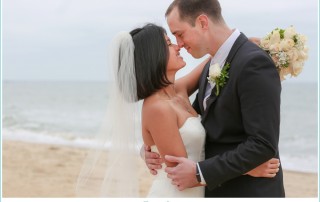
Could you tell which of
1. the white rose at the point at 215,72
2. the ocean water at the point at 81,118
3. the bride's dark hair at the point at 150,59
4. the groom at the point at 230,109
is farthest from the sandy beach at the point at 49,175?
the white rose at the point at 215,72

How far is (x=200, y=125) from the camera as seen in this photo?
369 cm

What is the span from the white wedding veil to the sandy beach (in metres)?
6.34

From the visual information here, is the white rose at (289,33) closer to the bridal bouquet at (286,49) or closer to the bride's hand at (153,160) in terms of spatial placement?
the bridal bouquet at (286,49)

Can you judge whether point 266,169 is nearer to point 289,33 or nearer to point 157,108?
point 157,108

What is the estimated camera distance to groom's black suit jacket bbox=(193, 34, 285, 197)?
3221mm

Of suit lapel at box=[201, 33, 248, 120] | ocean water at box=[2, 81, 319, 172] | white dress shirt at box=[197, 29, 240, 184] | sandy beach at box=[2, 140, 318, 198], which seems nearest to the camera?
suit lapel at box=[201, 33, 248, 120]

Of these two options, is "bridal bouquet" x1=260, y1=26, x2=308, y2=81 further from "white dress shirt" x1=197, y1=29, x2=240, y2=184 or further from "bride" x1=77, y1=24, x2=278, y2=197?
"bride" x1=77, y1=24, x2=278, y2=197

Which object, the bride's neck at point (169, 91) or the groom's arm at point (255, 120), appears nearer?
the groom's arm at point (255, 120)

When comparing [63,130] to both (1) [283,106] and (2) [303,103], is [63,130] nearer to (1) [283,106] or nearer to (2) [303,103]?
(1) [283,106]

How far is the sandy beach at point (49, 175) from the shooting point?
1070 centimetres

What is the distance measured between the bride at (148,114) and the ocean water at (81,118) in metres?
11.8

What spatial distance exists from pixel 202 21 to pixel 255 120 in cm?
96

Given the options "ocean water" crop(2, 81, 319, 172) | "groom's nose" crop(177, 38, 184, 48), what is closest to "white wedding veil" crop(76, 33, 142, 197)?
"groom's nose" crop(177, 38, 184, 48)

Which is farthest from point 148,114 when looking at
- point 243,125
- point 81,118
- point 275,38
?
point 81,118
